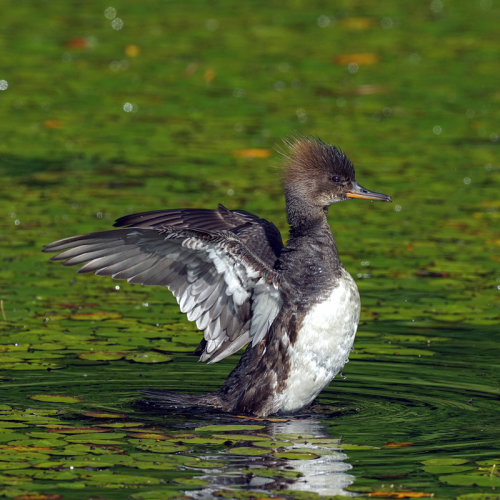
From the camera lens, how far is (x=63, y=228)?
29.3 feet

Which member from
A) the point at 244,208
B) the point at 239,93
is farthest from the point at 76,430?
the point at 239,93

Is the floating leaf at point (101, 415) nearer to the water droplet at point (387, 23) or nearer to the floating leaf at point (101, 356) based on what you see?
the floating leaf at point (101, 356)

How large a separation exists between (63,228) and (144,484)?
464 centimetres

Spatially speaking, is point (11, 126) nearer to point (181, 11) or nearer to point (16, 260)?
point (16, 260)

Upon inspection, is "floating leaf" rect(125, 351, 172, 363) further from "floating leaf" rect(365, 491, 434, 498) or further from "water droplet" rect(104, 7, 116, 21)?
"water droplet" rect(104, 7, 116, 21)

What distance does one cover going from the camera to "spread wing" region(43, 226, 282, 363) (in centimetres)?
558

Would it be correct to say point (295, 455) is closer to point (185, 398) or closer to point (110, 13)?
point (185, 398)

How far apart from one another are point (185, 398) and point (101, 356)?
0.83 meters

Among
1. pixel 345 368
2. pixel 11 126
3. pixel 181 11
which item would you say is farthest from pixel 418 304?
pixel 181 11

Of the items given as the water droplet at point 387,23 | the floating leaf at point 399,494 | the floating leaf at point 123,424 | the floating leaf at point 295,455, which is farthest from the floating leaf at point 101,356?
the water droplet at point 387,23

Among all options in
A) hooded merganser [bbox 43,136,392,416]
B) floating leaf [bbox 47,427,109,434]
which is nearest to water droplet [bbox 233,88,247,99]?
hooded merganser [bbox 43,136,392,416]

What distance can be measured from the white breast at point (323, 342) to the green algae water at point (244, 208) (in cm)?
20

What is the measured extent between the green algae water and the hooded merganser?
0.75 feet

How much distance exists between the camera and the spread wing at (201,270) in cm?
558
